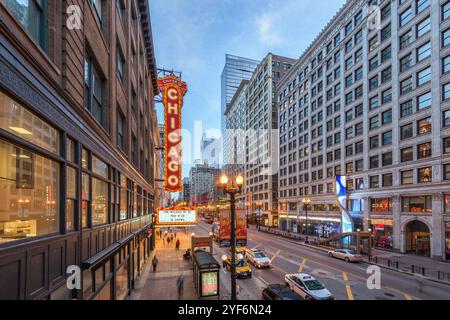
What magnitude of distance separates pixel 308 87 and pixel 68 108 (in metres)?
60.5

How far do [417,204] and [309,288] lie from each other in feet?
84.4

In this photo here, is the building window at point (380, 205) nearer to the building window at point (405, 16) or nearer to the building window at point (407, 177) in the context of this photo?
the building window at point (407, 177)

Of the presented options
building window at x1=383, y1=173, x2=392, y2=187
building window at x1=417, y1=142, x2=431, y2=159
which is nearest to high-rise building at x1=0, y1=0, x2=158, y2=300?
building window at x1=417, y1=142, x2=431, y2=159

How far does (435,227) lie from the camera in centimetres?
3191

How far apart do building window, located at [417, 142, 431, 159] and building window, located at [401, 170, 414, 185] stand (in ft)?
8.15

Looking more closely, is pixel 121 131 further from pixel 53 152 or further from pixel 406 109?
pixel 406 109

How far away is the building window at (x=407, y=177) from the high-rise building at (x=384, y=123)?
0.41ft

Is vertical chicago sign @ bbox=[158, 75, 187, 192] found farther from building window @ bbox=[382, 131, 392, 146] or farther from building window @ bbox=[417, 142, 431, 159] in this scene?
building window @ bbox=[382, 131, 392, 146]

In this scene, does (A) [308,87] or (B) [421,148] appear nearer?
(B) [421,148]

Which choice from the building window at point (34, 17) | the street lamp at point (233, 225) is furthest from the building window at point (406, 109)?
the building window at point (34, 17)

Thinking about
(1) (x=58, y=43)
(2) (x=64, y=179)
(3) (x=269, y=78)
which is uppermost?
(3) (x=269, y=78)

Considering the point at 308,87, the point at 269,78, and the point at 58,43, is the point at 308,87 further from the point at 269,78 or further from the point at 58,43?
the point at 58,43

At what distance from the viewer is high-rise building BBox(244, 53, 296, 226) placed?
82.6m
